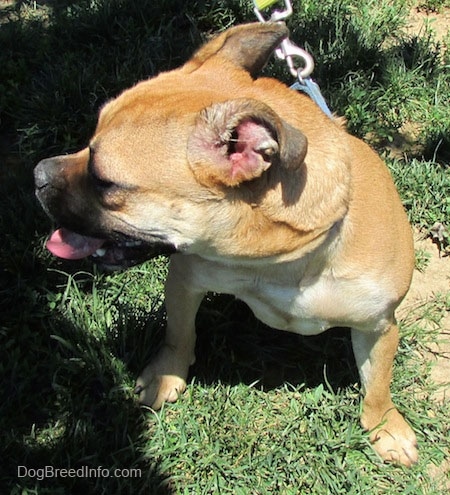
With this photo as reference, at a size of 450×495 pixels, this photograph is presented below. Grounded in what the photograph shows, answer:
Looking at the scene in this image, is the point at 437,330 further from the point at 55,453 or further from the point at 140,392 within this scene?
the point at 55,453

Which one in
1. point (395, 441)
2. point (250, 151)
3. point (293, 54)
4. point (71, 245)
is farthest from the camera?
point (395, 441)

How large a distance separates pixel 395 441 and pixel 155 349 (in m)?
1.05

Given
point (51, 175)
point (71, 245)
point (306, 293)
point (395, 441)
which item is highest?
point (51, 175)

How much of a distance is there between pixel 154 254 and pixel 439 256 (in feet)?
5.95

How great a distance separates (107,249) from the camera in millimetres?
2418

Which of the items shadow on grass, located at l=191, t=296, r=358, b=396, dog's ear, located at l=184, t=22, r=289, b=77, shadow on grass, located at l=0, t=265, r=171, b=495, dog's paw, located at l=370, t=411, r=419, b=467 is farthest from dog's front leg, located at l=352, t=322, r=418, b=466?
dog's ear, located at l=184, t=22, r=289, b=77

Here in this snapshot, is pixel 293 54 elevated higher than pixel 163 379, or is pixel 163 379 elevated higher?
pixel 293 54

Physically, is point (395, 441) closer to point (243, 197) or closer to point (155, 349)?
point (155, 349)

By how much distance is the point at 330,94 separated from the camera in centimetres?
400

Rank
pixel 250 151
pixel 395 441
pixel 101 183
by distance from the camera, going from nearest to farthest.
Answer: pixel 250 151 < pixel 101 183 < pixel 395 441

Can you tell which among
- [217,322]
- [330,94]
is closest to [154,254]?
[217,322]

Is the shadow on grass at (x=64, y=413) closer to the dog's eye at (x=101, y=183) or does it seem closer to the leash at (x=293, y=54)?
the dog's eye at (x=101, y=183)

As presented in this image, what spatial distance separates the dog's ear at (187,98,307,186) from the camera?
1914 mm

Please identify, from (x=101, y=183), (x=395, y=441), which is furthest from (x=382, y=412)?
(x=101, y=183)
